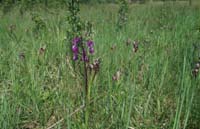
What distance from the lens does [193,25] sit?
4.23 metres

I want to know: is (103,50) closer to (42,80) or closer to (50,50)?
(50,50)

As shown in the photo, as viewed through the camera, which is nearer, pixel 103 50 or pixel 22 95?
pixel 22 95

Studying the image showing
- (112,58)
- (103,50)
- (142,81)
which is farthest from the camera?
(103,50)

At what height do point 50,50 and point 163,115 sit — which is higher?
point 50,50

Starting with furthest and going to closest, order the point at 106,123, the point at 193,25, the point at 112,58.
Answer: the point at 193,25
the point at 112,58
the point at 106,123

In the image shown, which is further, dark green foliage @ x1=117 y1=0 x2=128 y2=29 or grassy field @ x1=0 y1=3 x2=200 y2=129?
dark green foliage @ x1=117 y1=0 x2=128 y2=29

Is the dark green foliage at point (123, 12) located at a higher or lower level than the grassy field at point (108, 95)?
higher

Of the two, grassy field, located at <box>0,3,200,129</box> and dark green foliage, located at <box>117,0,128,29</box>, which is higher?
dark green foliage, located at <box>117,0,128,29</box>

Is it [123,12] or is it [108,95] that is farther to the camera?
[123,12]

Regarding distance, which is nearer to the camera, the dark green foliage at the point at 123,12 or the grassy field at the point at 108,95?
the grassy field at the point at 108,95

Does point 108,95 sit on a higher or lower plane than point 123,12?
lower

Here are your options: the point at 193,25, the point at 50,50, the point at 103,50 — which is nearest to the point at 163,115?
the point at 103,50

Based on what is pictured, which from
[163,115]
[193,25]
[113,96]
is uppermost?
[193,25]

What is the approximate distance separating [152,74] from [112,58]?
0.53m
